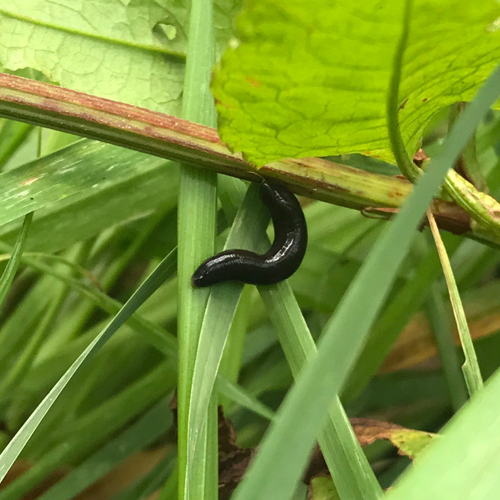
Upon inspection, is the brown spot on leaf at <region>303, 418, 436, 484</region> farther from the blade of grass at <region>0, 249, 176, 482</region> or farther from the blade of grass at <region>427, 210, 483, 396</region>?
the blade of grass at <region>0, 249, 176, 482</region>

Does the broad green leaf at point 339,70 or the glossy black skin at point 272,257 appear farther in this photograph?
the glossy black skin at point 272,257

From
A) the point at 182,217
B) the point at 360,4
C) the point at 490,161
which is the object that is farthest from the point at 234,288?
the point at 490,161

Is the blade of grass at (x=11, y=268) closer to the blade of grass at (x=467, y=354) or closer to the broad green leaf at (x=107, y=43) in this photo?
the broad green leaf at (x=107, y=43)

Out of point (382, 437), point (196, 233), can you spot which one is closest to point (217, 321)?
point (196, 233)

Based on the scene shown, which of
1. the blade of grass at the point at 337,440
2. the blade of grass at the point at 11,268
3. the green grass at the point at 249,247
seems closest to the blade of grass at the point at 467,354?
the green grass at the point at 249,247

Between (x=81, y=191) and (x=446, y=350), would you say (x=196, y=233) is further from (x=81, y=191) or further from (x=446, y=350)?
(x=446, y=350)

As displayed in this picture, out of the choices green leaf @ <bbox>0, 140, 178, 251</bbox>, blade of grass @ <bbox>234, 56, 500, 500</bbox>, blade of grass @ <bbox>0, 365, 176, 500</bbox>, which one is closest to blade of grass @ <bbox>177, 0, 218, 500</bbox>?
green leaf @ <bbox>0, 140, 178, 251</bbox>
